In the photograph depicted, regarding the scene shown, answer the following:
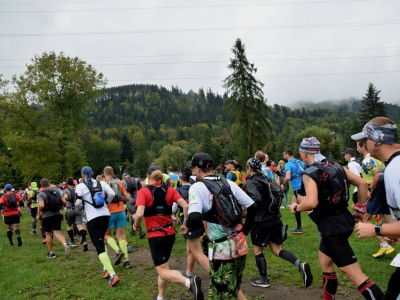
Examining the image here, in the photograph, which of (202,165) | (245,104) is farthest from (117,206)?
(245,104)

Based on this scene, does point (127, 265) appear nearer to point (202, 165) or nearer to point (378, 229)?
point (202, 165)

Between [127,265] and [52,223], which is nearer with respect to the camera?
[127,265]

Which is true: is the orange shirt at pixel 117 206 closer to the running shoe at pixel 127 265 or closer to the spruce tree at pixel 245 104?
the running shoe at pixel 127 265

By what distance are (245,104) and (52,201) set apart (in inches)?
998

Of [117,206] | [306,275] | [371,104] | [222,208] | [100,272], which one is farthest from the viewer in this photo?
[371,104]

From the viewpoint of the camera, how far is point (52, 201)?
842 centimetres

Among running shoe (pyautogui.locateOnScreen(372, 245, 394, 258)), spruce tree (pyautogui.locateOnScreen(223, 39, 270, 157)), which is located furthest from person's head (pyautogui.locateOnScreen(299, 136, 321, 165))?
spruce tree (pyautogui.locateOnScreen(223, 39, 270, 157))

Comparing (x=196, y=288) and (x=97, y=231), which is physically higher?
(x=97, y=231)

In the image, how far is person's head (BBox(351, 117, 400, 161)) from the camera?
2.54m

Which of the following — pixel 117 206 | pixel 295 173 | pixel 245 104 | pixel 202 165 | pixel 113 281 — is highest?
pixel 245 104

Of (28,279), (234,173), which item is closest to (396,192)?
(234,173)

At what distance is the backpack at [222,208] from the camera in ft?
11.3

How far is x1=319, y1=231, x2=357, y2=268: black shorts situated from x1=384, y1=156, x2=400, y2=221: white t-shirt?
123 cm

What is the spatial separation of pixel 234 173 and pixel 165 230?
284 centimetres
